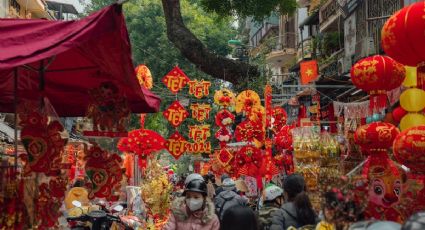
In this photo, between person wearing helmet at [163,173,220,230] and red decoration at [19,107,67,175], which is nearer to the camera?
red decoration at [19,107,67,175]

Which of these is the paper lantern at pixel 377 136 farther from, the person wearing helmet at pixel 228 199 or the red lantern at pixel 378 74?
the person wearing helmet at pixel 228 199

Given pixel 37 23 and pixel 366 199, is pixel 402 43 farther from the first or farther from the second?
pixel 37 23

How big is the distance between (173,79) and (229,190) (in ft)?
19.8

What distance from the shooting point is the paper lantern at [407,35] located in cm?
496

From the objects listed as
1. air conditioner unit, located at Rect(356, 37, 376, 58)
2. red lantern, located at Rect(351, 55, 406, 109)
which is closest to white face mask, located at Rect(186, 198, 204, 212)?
red lantern, located at Rect(351, 55, 406, 109)

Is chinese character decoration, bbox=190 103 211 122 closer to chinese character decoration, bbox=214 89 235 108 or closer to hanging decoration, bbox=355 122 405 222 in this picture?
chinese character decoration, bbox=214 89 235 108

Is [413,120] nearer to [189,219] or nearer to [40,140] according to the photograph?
[189,219]

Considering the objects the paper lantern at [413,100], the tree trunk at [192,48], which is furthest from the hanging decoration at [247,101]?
the paper lantern at [413,100]

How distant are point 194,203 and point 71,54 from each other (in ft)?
6.10

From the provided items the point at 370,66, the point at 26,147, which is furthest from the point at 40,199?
the point at 370,66

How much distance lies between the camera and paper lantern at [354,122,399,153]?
6227 mm

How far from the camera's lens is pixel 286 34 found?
108 ft

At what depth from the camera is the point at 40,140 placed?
5117 millimetres

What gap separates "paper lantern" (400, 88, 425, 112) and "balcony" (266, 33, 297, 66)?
80.6 feet
